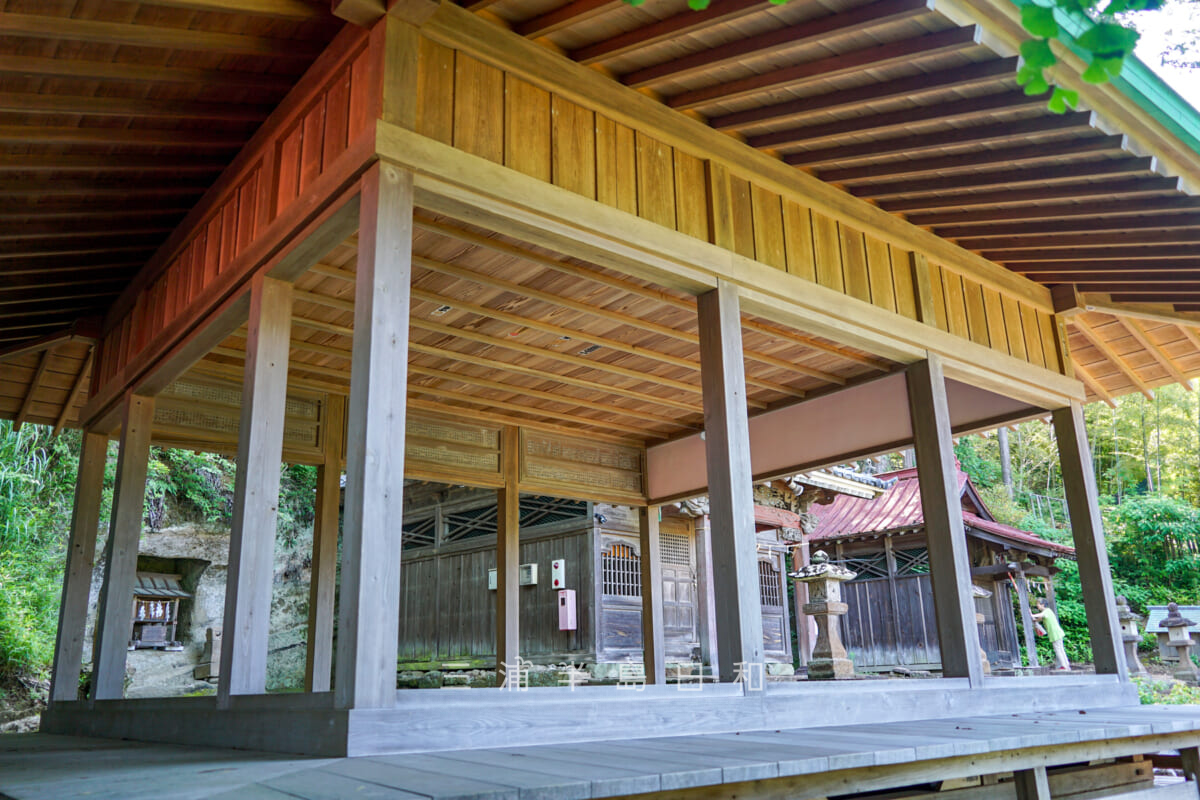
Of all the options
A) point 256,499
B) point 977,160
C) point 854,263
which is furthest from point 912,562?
point 256,499

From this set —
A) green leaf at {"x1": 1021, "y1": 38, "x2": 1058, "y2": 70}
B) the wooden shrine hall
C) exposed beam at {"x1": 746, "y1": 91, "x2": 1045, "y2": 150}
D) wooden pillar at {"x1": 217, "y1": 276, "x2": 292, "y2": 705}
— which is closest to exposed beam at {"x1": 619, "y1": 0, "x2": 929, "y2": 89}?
the wooden shrine hall

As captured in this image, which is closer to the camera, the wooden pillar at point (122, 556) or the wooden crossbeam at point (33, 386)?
the wooden pillar at point (122, 556)

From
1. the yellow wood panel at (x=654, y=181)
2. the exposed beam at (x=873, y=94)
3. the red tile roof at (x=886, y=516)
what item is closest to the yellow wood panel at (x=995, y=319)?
the exposed beam at (x=873, y=94)

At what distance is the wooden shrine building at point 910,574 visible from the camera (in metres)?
15.2

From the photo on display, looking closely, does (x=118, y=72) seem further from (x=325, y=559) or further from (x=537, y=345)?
(x=325, y=559)

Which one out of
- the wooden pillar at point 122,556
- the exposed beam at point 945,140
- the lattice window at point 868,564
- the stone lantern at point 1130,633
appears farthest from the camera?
the lattice window at point 868,564

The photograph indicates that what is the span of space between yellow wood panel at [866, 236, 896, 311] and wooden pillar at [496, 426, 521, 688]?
4057 millimetres

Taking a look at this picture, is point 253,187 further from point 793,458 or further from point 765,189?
point 793,458

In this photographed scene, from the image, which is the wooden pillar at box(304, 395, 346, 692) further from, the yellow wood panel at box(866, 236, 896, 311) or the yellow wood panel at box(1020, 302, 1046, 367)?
the yellow wood panel at box(1020, 302, 1046, 367)

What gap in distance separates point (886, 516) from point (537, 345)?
1172 cm

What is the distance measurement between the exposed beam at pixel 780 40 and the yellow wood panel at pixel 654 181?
1.04 ft

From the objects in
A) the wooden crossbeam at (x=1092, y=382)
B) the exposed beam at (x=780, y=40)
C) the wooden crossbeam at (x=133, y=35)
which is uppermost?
the exposed beam at (x=780, y=40)

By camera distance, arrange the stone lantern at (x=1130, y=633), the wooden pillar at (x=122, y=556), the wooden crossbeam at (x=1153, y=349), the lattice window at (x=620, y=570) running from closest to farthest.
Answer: the wooden pillar at (x=122, y=556)
the wooden crossbeam at (x=1153, y=349)
the lattice window at (x=620, y=570)
the stone lantern at (x=1130, y=633)

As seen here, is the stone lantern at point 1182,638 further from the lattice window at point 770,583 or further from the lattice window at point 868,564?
the lattice window at point 770,583
